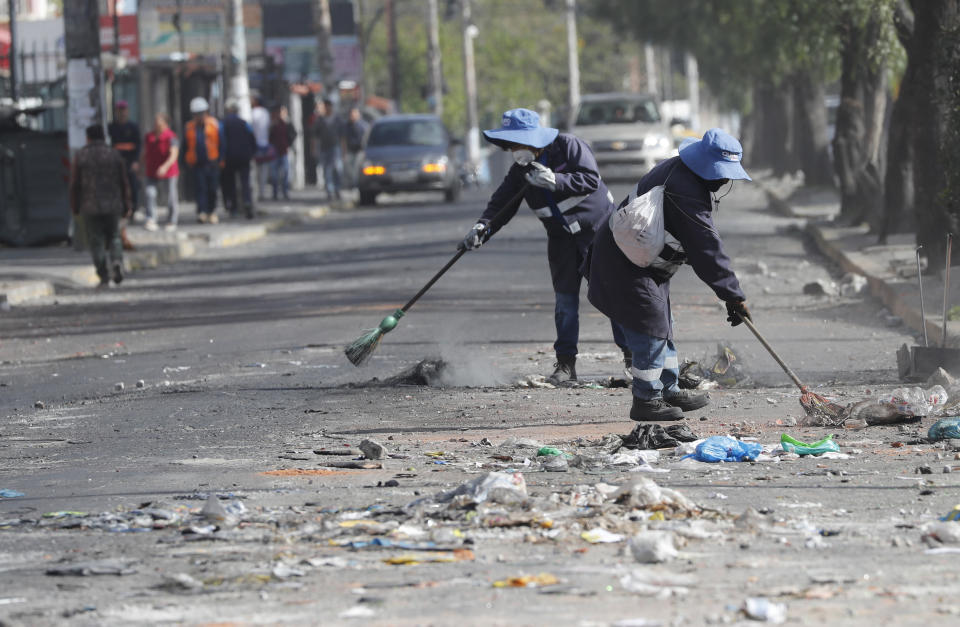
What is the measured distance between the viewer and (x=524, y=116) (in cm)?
1039

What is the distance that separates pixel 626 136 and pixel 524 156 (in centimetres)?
2547

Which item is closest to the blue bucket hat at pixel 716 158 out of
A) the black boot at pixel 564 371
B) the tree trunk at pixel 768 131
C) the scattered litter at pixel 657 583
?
the black boot at pixel 564 371

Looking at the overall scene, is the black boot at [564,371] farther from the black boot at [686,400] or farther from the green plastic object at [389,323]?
the black boot at [686,400]

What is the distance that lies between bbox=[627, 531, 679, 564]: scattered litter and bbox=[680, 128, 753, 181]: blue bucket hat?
9.80ft

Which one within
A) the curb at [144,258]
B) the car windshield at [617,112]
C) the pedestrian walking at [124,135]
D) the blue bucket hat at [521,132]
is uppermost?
the blue bucket hat at [521,132]

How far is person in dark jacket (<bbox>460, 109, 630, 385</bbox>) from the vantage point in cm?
1036

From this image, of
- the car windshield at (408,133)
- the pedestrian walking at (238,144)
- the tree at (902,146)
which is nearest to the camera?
the tree at (902,146)

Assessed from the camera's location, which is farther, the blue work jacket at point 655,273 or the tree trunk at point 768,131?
the tree trunk at point 768,131

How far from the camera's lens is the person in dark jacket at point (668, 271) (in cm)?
852

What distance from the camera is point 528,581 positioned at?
554cm

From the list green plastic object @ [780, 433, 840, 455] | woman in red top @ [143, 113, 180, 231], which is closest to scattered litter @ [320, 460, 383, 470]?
green plastic object @ [780, 433, 840, 455]

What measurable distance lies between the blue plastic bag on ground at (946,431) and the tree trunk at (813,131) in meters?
25.0

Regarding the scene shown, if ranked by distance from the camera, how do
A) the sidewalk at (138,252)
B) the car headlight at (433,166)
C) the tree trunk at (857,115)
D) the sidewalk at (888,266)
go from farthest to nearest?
1. the car headlight at (433,166)
2. the tree trunk at (857,115)
3. the sidewalk at (138,252)
4. the sidewalk at (888,266)

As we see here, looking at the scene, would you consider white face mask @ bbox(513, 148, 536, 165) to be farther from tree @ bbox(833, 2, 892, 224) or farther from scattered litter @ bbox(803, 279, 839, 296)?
tree @ bbox(833, 2, 892, 224)
